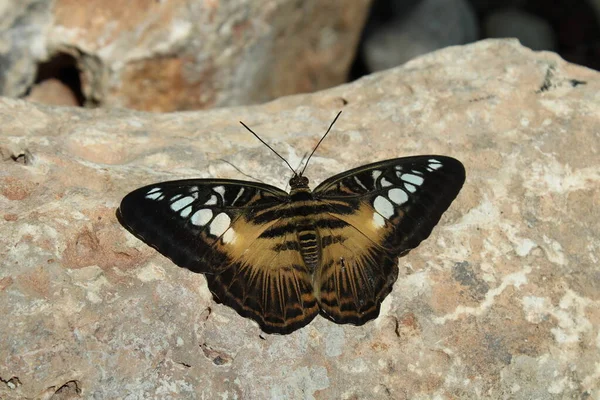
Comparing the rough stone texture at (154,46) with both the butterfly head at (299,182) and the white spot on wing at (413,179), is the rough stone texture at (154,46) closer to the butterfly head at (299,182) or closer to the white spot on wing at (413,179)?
the butterfly head at (299,182)

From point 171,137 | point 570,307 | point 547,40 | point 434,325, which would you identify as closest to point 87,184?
point 171,137

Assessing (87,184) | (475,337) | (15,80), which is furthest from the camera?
(15,80)

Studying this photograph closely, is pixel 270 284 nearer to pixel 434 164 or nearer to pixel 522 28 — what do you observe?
pixel 434 164

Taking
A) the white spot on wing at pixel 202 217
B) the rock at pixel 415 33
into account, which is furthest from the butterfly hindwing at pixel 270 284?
the rock at pixel 415 33

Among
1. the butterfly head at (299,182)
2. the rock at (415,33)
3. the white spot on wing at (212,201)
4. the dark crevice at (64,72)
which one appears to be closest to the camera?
the white spot on wing at (212,201)

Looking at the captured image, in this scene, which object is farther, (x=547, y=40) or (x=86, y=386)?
(x=547, y=40)

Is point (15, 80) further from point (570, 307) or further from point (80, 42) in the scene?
point (570, 307)

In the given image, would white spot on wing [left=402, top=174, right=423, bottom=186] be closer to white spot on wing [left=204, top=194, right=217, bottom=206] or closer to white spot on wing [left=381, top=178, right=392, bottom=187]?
white spot on wing [left=381, top=178, right=392, bottom=187]
